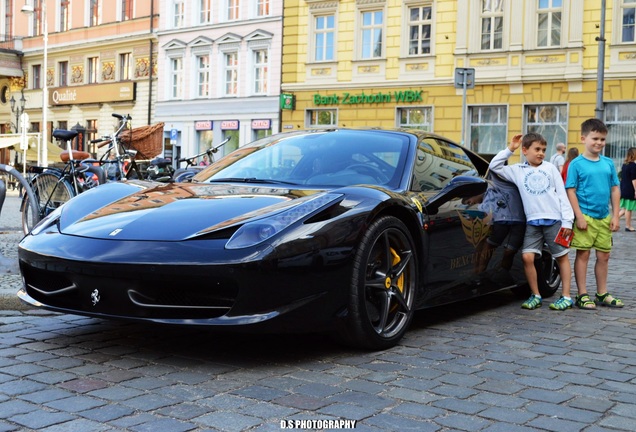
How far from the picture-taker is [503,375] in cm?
413

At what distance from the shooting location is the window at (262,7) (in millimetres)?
34531

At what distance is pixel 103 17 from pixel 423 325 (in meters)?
39.4

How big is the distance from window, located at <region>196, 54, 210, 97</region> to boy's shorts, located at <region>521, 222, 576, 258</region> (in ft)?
103

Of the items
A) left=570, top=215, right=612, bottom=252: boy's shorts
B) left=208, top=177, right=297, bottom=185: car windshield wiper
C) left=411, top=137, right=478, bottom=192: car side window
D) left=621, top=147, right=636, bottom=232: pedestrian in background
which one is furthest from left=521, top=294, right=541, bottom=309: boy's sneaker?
left=621, top=147, right=636, bottom=232: pedestrian in background

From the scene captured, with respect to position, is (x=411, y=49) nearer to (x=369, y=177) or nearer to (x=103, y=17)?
(x=103, y=17)

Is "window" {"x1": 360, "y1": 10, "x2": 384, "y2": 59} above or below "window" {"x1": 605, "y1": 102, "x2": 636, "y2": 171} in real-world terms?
above

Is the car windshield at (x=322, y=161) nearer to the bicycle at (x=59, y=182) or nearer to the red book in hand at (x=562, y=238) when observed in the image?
the red book in hand at (x=562, y=238)

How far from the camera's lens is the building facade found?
3416cm

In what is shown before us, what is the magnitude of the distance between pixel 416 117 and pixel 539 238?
23651 millimetres

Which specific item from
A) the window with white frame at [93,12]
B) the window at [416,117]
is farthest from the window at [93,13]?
the window at [416,117]

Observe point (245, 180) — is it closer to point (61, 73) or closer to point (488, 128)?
point (488, 128)

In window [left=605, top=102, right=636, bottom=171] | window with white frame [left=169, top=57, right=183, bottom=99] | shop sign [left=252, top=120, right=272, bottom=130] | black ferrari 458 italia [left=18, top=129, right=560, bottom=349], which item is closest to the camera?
black ferrari 458 italia [left=18, top=129, right=560, bottom=349]

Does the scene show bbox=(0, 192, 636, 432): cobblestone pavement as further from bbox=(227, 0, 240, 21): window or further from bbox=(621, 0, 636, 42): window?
bbox=(227, 0, 240, 21): window

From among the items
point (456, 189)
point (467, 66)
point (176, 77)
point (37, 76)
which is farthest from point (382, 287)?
point (37, 76)
